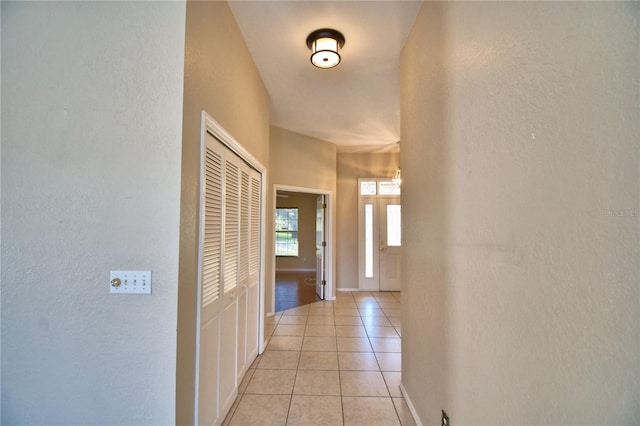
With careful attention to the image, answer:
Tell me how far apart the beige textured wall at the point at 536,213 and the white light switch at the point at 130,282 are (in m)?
1.53

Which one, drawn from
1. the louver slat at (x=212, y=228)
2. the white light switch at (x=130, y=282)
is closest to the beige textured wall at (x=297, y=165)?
the louver slat at (x=212, y=228)

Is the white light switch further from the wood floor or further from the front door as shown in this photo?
the front door

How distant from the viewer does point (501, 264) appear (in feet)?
3.29

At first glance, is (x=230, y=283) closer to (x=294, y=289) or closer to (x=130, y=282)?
(x=130, y=282)

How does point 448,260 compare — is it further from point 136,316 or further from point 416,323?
point 136,316

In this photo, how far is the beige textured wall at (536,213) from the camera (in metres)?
0.61

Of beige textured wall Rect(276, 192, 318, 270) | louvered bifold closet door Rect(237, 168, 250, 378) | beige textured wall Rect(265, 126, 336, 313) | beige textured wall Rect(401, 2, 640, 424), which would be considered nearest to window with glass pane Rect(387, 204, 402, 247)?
beige textured wall Rect(265, 126, 336, 313)

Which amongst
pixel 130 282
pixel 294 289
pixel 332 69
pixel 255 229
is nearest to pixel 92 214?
pixel 130 282

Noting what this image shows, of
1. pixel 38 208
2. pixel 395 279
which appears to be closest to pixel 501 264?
pixel 38 208

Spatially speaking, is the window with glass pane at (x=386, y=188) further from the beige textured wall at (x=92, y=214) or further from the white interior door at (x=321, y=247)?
the beige textured wall at (x=92, y=214)

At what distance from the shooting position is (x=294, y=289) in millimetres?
5961

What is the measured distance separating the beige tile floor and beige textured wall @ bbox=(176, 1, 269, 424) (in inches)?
34.0

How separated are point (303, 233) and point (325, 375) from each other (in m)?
6.02

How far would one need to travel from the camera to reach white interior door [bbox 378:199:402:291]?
5.60 m
